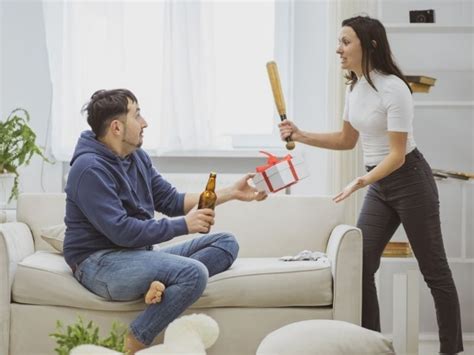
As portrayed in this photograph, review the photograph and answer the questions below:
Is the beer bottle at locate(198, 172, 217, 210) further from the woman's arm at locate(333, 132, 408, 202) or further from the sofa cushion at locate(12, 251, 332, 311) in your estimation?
the woman's arm at locate(333, 132, 408, 202)

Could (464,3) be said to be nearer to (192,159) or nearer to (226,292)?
(192,159)

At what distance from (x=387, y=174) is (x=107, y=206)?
1.02m

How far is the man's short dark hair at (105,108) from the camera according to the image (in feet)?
9.90

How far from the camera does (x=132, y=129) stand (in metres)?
3.02

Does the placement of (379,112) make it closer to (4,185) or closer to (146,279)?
(146,279)

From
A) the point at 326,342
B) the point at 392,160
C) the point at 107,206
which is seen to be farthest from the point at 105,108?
the point at 326,342

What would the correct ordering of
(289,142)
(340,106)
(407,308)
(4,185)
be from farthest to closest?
(340,106) → (4,185) → (407,308) → (289,142)

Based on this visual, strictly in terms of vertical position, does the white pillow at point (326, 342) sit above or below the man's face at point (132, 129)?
below

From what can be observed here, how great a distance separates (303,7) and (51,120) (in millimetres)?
1524

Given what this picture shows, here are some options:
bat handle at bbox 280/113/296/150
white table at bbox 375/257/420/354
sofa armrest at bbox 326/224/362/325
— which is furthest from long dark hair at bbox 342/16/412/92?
white table at bbox 375/257/420/354

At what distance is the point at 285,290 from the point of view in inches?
122

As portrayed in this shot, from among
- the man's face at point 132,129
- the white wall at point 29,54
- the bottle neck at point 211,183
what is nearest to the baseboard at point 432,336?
the bottle neck at point 211,183

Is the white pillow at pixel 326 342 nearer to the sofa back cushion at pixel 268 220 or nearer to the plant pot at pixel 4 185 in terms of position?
the sofa back cushion at pixel 268 220

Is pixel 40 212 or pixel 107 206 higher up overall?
pixel 107 206
